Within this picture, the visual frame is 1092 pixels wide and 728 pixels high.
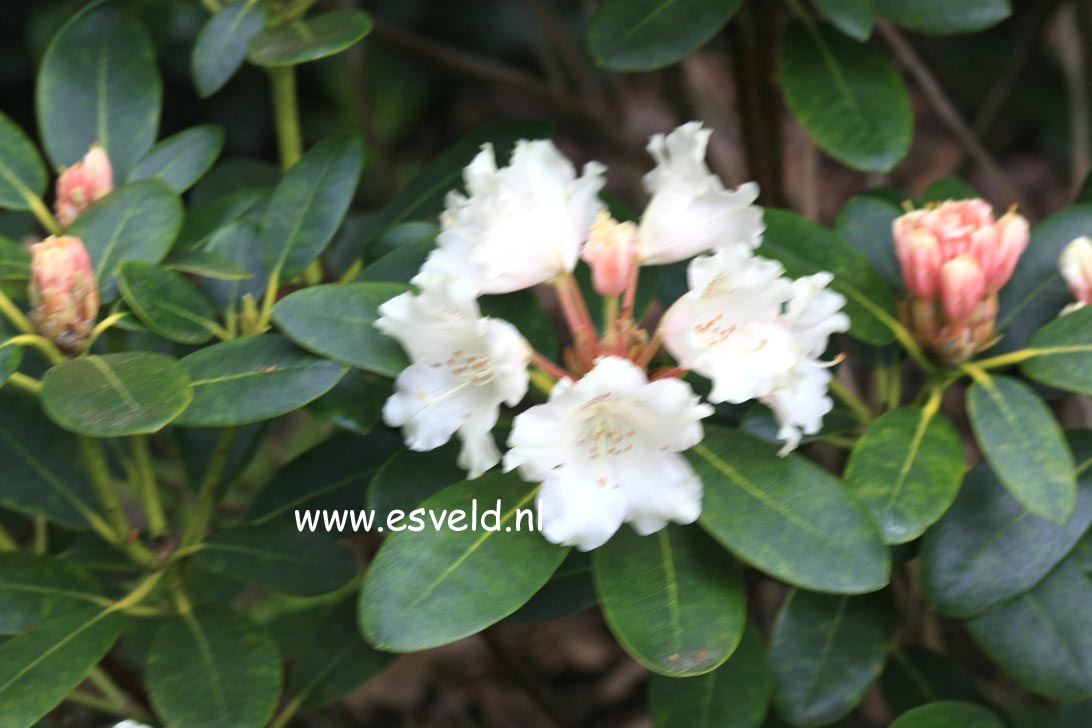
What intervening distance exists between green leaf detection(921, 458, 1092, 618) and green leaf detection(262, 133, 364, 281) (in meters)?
0.74

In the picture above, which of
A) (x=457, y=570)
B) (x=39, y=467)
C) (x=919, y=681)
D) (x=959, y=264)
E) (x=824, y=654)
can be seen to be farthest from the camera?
(x=919, y=681)

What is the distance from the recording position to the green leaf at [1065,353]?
1.17 meters

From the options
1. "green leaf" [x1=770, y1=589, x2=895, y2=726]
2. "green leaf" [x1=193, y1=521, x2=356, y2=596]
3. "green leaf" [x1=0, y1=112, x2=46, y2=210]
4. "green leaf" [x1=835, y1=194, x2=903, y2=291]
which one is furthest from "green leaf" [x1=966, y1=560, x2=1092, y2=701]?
"green leaf" [x1=0, y1=112, x2=46, y2=210]

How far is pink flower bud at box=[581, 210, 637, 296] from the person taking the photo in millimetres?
1092

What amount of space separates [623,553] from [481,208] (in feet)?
1.17

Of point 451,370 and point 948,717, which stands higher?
point 451,370

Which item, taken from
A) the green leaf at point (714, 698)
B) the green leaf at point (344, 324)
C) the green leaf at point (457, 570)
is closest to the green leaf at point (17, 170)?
the green leaf at point (344, 324)

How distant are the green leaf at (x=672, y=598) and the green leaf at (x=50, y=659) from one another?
0.52 meters

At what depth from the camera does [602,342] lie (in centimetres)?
113

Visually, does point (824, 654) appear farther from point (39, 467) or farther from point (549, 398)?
point (39, 467)

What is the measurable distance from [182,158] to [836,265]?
80cm

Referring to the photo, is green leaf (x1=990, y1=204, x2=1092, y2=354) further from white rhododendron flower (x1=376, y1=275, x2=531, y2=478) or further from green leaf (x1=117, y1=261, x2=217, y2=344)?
green leaf (x1=117, y1=261, x2=217, y2=344)

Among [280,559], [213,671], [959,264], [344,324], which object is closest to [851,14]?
[959,264]

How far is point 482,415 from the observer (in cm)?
107
